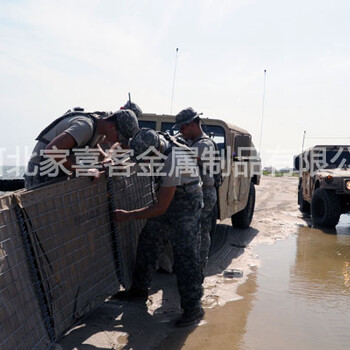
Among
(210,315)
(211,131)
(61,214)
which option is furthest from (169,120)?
(61,214)

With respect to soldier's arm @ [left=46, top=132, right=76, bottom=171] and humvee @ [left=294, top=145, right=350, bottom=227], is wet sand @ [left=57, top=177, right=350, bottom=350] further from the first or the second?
humvee @ [left=294, top=145, right=350, bottom=227]

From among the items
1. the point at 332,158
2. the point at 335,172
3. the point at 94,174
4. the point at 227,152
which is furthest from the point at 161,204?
the point at 332,158

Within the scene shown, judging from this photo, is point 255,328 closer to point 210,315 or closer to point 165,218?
point 210,315

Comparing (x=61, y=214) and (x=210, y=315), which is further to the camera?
(x=210, y=315)

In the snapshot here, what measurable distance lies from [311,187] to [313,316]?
5.74 m

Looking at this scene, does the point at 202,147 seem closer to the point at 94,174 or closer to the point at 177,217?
the point at 177,217

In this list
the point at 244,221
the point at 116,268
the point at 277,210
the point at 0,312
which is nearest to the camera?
the point at 0,312

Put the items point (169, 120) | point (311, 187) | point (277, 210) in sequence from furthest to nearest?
1. point (277, 210)
2. point (311, 187)
3. point (169, 120)

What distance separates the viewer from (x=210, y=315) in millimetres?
3676

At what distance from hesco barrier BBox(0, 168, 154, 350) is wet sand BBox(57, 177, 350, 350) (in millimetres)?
241

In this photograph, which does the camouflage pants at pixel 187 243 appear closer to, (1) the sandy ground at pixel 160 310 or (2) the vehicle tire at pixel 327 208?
(1) the sandy ground at pixel 160 310

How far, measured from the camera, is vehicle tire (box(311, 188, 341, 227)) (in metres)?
8.05

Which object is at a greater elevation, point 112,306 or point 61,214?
point 61,214

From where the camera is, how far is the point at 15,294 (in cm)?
229
